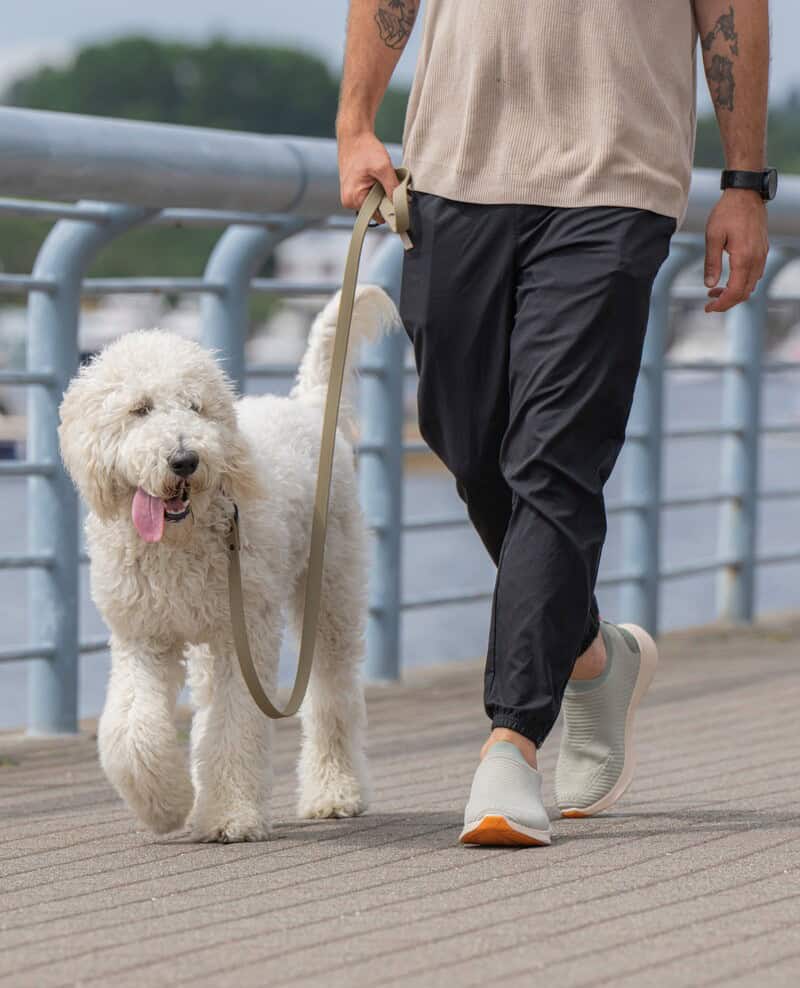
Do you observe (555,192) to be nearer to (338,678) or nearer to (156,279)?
(338,678)

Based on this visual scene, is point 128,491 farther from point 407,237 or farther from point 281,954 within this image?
point 281,954

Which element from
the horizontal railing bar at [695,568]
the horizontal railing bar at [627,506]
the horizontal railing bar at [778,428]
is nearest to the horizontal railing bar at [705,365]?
the horizontal railing bar at [778,428]

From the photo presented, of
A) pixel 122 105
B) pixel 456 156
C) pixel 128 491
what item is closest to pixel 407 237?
pixel 456 156

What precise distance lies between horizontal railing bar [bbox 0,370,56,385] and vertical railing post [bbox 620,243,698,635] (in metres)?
2.93

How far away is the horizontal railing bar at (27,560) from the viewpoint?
5230mm

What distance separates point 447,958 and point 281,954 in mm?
244

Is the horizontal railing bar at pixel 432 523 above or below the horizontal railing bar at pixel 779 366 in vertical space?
below

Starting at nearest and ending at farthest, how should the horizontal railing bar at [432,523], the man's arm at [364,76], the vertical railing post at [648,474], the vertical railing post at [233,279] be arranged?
the man's arm at [364,76]
the vertical railing post at [233,279]
the horizontal railing bar at [432,523]
the vertical railing post at [648,474]

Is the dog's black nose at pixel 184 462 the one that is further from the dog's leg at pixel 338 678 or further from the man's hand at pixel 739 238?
the man's hand at pixel 739 238

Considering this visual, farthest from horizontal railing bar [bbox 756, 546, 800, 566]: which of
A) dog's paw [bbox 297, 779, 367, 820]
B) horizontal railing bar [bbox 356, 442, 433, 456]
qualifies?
dog's paw [bbox 297, 779, 367, 820]

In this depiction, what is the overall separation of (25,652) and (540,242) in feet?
7.53

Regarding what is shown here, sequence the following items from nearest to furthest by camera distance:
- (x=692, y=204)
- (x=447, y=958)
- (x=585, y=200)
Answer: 1. (x=447, y=958)
2. (x=585, y=200)
3. (x=692, y=204)

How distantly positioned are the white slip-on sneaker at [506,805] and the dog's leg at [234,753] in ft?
1.47

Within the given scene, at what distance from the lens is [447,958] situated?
2.74 metres
